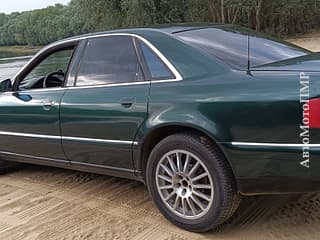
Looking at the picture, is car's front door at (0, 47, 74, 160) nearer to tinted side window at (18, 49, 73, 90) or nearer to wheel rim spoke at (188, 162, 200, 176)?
tinted side window at (18, 49, 73, 90)

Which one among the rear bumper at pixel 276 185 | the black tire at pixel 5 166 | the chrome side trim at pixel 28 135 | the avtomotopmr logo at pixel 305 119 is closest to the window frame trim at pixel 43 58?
the chrome side trim at pixel 28 135

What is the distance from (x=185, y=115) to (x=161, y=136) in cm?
35

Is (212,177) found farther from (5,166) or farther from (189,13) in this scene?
(189,13)

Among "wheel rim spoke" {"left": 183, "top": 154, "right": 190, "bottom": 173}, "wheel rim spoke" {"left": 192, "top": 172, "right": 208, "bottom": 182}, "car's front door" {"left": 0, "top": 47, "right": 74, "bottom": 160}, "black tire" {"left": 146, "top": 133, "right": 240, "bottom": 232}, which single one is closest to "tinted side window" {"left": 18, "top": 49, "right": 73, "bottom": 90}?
"car's front door" {"left": 0, "top": 47, "right": 74, "bottom": 160}

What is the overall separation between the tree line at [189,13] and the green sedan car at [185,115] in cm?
2429

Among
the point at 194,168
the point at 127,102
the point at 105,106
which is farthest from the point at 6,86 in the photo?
the point at 194,168

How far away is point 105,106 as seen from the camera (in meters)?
3.60

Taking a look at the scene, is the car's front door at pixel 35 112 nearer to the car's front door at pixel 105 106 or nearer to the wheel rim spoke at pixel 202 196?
the car's front door at pixel 105 106

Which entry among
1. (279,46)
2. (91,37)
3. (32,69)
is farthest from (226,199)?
(32,69)

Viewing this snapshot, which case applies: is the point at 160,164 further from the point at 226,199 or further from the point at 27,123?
the point at 27,123

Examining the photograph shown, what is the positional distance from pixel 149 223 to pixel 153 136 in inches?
28.1

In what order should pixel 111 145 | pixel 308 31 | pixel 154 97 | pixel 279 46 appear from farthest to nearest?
pixel 308 31 → pixel 279 46 → pixel 111 145 → pixel 154 97

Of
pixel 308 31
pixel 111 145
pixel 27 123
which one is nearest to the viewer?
pixel 111 145

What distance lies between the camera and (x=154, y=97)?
10.9 feet
